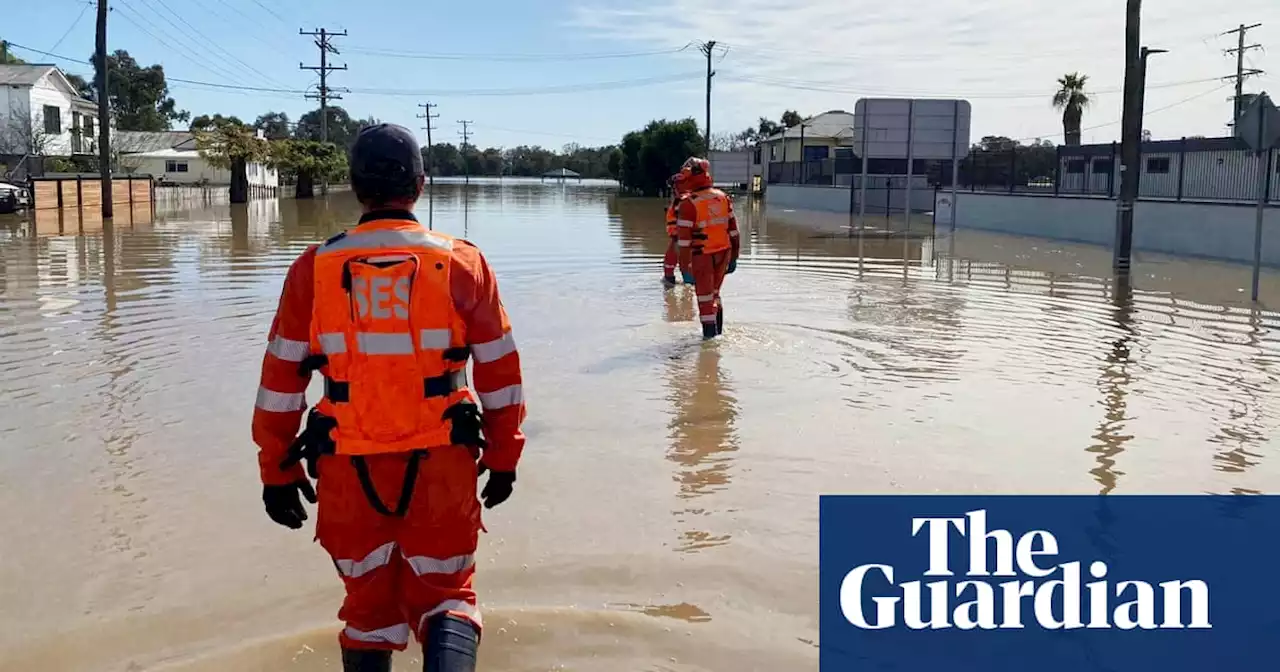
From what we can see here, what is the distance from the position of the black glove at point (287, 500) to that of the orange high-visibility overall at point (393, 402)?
0.31 ft

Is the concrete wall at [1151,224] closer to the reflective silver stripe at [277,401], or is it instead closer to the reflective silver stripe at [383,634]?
the reflective silver stripe at [383,634]

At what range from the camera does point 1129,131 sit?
58.7 ft

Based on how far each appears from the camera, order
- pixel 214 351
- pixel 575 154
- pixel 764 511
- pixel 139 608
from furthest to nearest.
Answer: pixel 575 154 → pixel 214 351 → pixel 764 511 → pixel 139 608

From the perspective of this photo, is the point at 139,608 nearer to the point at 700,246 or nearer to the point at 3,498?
the point at 3,498

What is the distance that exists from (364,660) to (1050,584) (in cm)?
292

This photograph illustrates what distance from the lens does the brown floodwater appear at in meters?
4.45

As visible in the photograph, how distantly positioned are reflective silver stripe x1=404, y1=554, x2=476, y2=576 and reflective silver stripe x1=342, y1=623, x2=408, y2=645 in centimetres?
21

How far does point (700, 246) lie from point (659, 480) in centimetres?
460

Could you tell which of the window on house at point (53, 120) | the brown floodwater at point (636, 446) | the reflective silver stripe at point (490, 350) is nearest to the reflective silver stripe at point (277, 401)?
the reflective silver stripe at point (490, 350)

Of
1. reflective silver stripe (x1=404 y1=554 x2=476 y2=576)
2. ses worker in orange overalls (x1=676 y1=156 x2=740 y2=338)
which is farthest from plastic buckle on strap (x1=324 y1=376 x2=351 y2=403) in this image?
ses worker in orange overalls (x1=676 y1=156 x2=740 y2=338)

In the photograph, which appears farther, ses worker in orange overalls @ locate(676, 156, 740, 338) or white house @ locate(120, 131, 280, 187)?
white house @ locate(120, 131, 280, 187)

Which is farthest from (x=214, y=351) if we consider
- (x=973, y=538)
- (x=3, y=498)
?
(x=973, y=538)

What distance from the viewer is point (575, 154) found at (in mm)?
144500

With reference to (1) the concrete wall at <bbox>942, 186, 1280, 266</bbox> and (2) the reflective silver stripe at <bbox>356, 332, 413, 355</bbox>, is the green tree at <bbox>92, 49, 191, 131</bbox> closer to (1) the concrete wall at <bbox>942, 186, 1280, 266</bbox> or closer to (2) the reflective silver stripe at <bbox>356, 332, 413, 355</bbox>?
(1) the concrete wall at <bbox>942, 186, 1280, 266</bbox>
